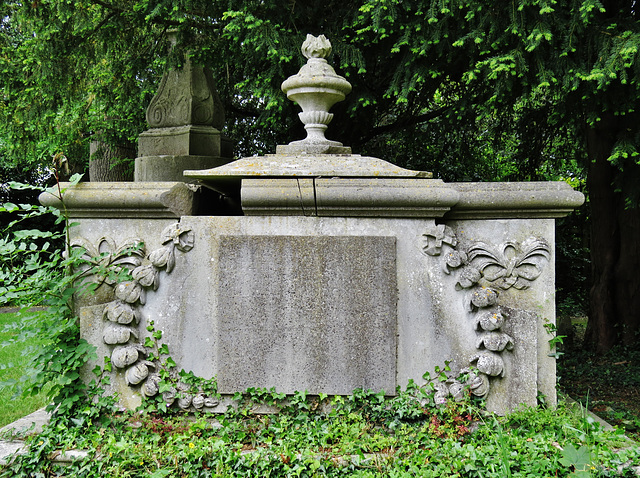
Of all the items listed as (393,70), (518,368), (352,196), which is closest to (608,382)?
(518,368)

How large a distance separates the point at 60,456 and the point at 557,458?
2.32 metres

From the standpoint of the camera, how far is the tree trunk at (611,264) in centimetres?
557

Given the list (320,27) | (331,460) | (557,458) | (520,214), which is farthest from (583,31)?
(331,460)

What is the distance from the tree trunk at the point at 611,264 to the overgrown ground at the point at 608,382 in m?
0.23

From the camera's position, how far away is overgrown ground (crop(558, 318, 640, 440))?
387cm

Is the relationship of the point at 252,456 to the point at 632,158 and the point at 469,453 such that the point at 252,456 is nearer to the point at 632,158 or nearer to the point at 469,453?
the point at 469,453

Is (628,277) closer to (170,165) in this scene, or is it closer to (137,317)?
(170,165)

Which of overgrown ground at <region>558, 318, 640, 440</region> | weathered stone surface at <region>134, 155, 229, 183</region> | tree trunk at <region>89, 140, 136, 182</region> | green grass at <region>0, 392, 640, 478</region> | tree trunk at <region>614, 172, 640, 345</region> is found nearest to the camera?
green grass at <region>0, 392, 640, 478</region>

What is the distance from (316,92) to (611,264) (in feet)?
13.9

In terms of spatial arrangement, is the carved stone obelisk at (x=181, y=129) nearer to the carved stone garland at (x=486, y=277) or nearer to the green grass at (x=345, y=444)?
the green grass at (x=345, y=444)

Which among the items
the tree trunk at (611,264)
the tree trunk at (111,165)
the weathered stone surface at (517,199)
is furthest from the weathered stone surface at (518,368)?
the tree trunk at (111,165)

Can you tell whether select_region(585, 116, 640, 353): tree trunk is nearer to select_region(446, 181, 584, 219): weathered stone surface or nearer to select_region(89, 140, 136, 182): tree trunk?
select_region(446, 181, 584, 219): weathered stone surface

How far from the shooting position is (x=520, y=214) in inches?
117

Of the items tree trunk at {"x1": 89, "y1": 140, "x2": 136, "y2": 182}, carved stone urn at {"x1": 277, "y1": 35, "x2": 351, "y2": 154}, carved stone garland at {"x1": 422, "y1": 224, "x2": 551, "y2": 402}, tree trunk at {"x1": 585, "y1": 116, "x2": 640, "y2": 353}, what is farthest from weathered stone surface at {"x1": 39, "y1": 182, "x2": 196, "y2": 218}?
tree trunk at {"x1": 89, "y1": 140, "x2": 136, "y2": 182}
